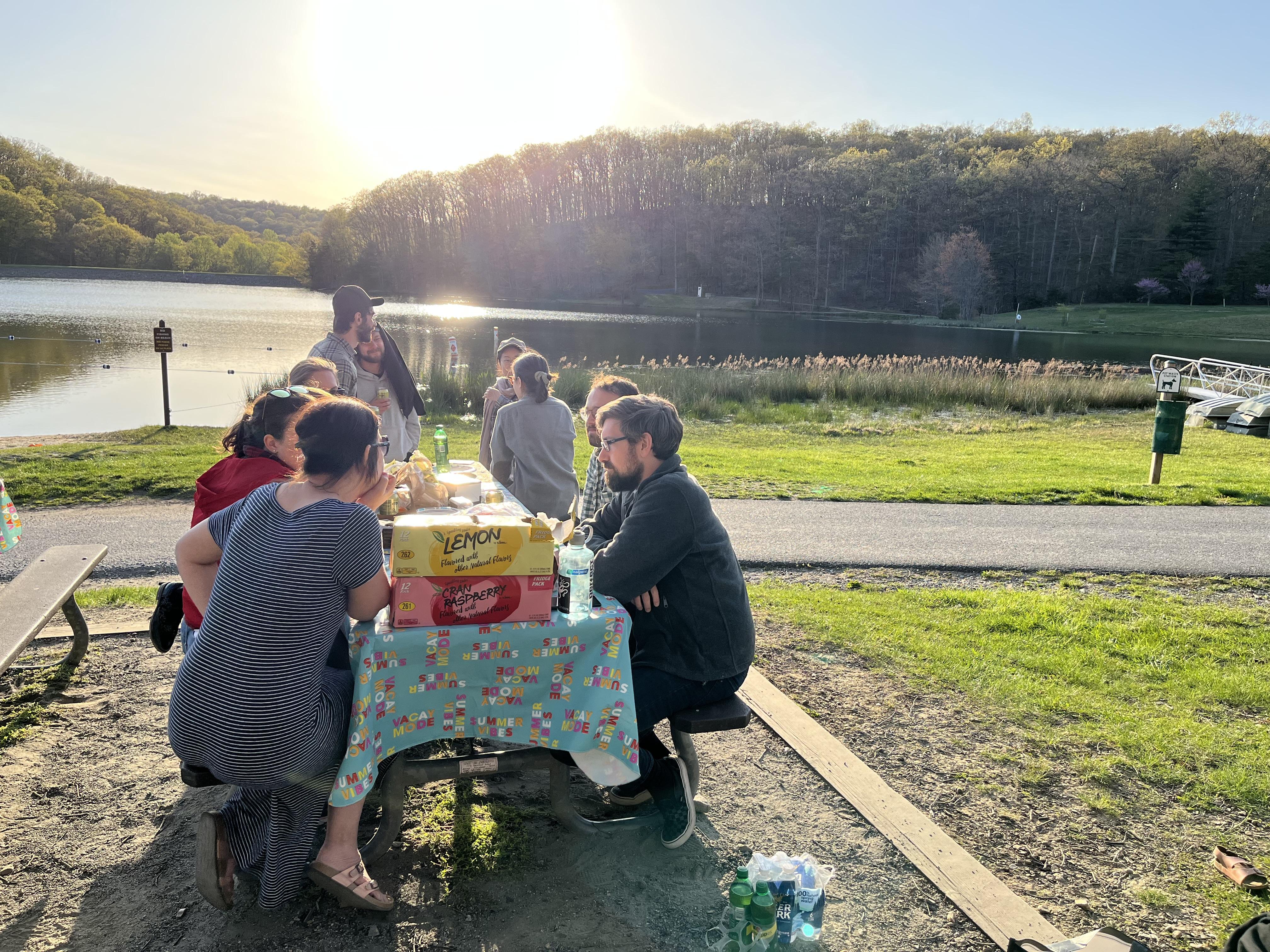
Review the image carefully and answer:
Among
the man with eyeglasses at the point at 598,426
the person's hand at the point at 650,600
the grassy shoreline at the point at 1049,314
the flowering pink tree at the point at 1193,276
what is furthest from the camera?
the flowering pink tree at the point at 1193,276

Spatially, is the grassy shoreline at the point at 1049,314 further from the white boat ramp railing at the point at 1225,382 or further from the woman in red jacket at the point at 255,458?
the woman in red jacket at the point at 255,458

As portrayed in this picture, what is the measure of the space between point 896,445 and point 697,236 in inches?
3293

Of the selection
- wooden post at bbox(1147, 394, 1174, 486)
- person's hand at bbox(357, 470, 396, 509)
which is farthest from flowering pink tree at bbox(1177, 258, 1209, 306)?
person's hand at bbox(357, 470, 396, 509)

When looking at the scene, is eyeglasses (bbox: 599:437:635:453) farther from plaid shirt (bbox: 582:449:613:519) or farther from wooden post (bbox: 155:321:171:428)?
wooden post (bbox: 155:321:171:428)

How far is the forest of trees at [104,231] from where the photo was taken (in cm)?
8819

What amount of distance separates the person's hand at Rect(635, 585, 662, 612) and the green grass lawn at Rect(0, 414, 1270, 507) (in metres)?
6.25

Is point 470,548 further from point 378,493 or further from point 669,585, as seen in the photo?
point 669,585

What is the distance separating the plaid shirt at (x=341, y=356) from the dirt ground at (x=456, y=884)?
2556 millimetres

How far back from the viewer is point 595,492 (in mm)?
4508

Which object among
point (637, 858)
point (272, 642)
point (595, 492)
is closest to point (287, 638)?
point (272, 642)

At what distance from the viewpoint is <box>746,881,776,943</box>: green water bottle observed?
234cm

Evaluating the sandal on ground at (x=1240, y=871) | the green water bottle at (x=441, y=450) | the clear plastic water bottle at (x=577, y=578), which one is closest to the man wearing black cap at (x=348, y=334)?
the green water bottle at (x=441, y=450)

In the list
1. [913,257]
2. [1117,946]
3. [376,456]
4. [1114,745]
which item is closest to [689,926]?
[1117,946]

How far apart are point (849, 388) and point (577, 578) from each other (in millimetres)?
17865
